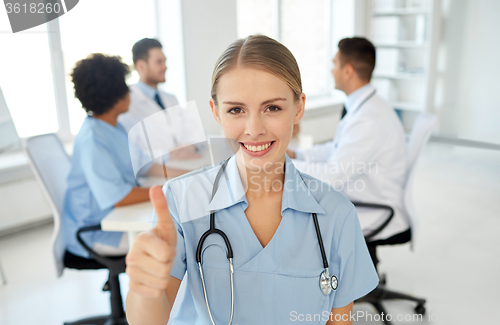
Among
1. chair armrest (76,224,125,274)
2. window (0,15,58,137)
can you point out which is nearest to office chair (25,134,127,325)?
chair armrest (76,224,125,274)

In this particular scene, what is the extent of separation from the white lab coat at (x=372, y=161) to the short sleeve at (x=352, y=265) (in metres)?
0.78

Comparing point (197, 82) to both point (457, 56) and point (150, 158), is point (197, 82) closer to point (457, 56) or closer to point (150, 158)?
point (150, 158)

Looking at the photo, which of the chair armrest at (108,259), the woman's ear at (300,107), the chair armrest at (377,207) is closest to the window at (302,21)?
the chair armrest at (377,207)

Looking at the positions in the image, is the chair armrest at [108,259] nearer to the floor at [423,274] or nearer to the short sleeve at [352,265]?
the floor at [423,274]

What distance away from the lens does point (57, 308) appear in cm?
221

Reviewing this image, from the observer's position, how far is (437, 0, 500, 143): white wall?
187 inches

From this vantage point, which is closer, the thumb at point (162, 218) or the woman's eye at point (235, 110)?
the thumb at point (162, 218)

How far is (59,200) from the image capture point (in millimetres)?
1750

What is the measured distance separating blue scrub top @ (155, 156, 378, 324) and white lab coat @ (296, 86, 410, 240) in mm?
824

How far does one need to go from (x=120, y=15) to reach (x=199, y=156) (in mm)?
1342

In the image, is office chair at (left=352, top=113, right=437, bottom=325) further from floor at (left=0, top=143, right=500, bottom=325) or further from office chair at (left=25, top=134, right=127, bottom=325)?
office chair at (left=25, top=134, right=127, bottom=325)

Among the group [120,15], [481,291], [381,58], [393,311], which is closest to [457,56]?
[381,58]

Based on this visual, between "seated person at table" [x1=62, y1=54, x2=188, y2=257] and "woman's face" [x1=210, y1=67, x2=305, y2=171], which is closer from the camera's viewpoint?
"woman's face" [x1=210, y1=67, x2=305, y2=171]

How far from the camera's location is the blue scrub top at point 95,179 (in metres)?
0.97
